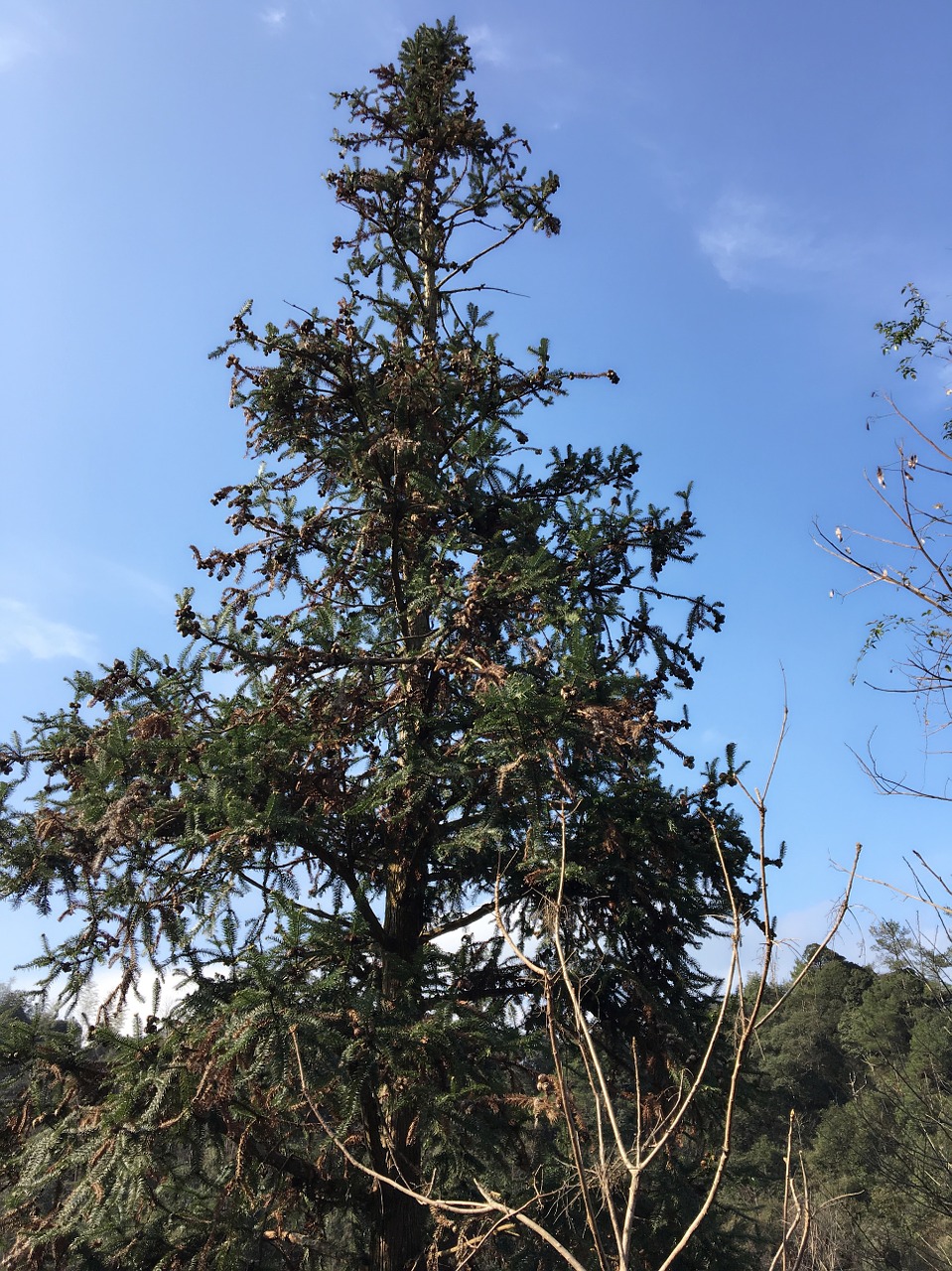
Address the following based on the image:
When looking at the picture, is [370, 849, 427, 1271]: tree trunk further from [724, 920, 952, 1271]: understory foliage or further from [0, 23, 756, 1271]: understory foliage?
[724, 920, 952, 1271]: understory foliage

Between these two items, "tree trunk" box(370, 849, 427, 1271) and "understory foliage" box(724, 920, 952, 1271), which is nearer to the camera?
"tree trunk" box(370, 849, 427, 1271)

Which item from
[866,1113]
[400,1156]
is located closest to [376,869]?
[400,1156]

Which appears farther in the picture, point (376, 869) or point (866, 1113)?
point (866, 1113)

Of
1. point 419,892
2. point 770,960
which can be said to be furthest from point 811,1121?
point 770,960

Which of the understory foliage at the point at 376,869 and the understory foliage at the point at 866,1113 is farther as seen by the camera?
the understory foliage at the point at 866,1113

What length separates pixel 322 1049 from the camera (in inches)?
173

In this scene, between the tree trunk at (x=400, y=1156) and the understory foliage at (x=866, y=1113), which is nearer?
the tree trunk at (x=400, y=1156)

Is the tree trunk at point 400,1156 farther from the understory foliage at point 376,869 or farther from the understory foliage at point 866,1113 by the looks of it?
the understory foliage at point 866,1113

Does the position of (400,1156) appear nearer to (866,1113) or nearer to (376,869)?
(376,869)

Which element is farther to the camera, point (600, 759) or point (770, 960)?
point (600, 759)

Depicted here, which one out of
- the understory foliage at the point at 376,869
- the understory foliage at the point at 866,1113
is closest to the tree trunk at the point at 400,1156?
the understory foliage at the point at 376,869

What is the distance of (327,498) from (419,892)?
143 inches

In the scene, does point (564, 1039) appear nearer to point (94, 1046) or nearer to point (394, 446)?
point (94, 1046)

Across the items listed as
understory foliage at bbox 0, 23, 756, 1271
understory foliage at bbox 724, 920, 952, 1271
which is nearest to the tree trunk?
understory foliage at bbox 0, 23, 756, 1271
